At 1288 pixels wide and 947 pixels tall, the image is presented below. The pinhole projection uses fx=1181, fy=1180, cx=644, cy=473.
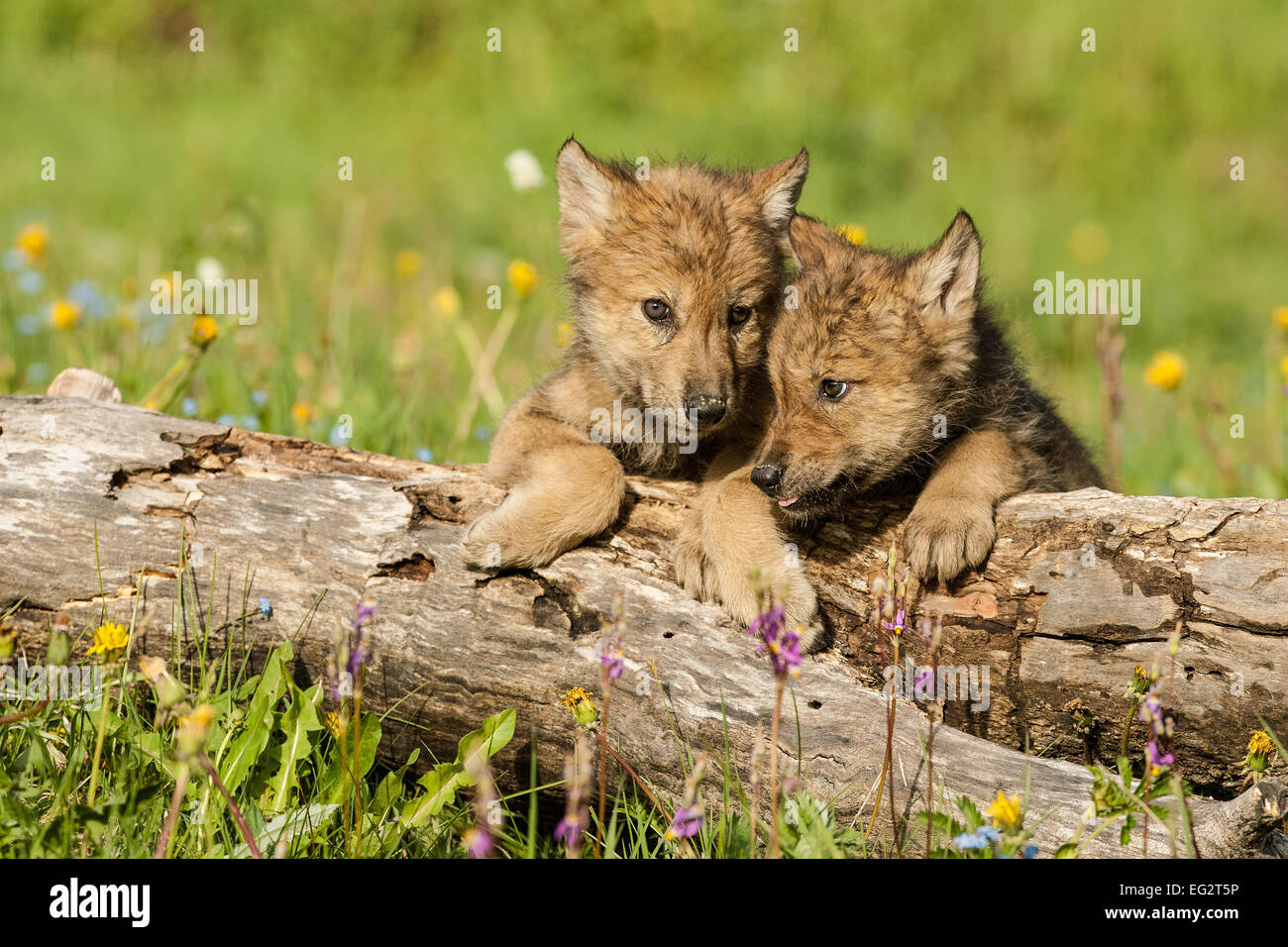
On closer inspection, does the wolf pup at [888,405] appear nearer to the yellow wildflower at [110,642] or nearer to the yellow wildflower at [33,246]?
the yellow wildflower at [110,642]

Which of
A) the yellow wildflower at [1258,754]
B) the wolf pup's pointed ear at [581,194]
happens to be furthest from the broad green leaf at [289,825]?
the wolf pup's pointed ear at [581,194]

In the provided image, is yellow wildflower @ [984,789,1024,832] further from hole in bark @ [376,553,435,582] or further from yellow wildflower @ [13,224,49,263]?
yellow wildflower @ [13,224,49,263]

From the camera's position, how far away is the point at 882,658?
8.93 ft

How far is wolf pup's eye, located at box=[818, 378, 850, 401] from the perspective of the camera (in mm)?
3584

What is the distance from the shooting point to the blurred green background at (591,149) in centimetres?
682

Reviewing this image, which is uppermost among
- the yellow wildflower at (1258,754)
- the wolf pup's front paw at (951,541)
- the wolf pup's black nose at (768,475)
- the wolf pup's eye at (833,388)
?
the wolf pup's eye at (833,388)

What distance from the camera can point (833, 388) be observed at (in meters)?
3.60

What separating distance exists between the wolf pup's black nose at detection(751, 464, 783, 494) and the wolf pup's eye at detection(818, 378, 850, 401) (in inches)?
13.2

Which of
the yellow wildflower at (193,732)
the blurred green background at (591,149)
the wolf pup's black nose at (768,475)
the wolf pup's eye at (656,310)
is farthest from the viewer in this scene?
the blurred green background at (591,149)

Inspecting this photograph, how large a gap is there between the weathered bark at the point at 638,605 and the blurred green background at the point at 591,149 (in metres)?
2.25

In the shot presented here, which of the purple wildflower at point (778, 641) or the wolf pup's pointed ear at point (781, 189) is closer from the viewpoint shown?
the purple wildflower at point (778, 641)

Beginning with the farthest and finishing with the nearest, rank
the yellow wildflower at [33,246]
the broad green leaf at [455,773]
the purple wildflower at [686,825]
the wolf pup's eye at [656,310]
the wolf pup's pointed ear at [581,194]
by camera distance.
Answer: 1. the yellow wildflower at [33,246]
2. the wolf pup's pointed ear at [581,194]
3. the wolf pup's eye at [656,310]
4. the broad green leaf at [455,773]
5. the purple wildflower at [686,825]

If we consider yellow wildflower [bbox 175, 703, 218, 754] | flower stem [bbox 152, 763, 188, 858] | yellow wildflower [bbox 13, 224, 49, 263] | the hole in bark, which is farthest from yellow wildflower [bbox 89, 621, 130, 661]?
yellow wildflower [bbox 13, 224, 49, 263]

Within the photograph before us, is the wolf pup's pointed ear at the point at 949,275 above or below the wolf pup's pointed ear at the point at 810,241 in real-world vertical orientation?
below
